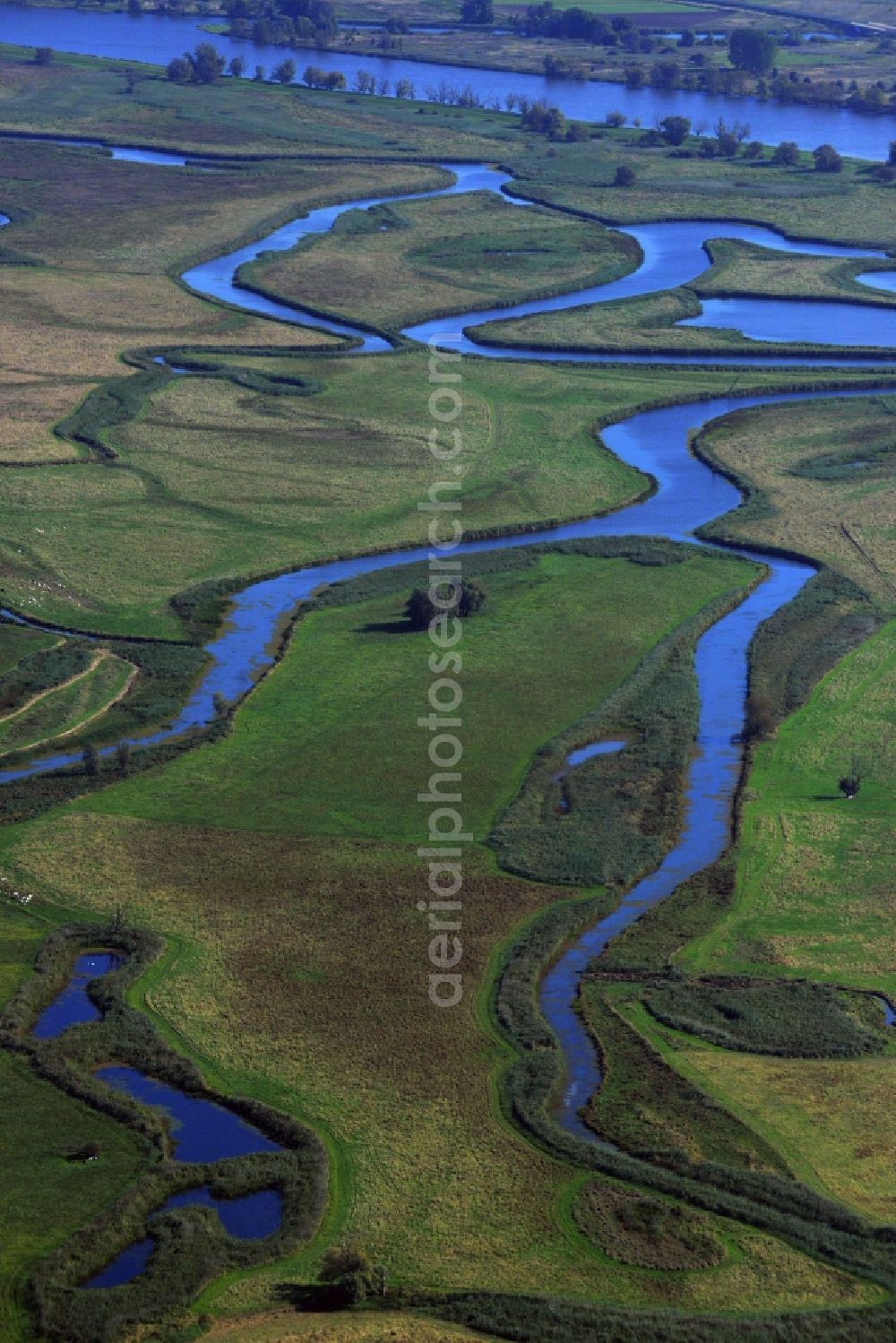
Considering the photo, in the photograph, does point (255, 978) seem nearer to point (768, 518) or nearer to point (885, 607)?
point (885, 607)

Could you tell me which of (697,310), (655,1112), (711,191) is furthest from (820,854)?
(711,191)

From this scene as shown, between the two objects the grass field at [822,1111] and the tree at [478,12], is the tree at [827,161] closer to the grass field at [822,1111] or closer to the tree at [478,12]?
the tree at [478,12]

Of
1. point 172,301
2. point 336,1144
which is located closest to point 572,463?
point 172,301

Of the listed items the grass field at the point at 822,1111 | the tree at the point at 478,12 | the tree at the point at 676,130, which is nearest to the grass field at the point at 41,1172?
the grass field at the point at 822,1111

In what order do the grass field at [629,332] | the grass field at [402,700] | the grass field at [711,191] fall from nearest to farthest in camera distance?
the grass field at [402,700] → the grass field at [629,332] → the grass field at [711,191]

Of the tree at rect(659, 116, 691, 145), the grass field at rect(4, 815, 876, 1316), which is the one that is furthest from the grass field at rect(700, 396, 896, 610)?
the tree at rect(659, 116, 691, 145)

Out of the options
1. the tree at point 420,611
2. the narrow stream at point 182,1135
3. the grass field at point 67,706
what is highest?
the tree at point 420,611

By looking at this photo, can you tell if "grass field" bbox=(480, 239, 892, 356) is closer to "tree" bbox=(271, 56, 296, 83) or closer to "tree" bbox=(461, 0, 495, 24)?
"tree" bbox=(271, 56, 296, 83)
